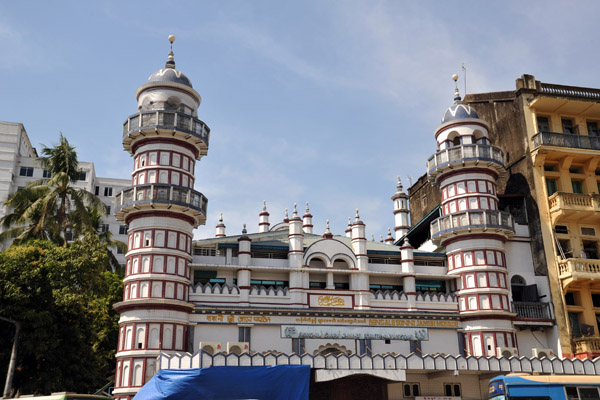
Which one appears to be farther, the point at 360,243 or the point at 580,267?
the point at 360,243

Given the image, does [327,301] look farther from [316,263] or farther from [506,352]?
[506,352]

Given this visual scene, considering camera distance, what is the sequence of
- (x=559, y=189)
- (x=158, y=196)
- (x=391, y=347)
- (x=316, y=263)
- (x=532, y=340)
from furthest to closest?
(x=559, y=189) < (x=316, y=263) < (x=532, y=340) < (x=391, y=347) < (x=158, y=196)

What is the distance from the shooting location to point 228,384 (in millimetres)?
30578

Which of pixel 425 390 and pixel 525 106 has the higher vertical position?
pixel 525 106

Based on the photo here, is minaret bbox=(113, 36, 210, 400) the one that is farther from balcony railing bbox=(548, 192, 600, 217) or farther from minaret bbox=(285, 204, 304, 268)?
balcony railing bbox=(548, 192, 600, 217)

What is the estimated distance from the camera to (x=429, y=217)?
50812 millimetres

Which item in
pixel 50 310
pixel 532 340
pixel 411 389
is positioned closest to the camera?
pixel 50 310

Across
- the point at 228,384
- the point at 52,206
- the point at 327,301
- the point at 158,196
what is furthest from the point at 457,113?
the point at 52,206

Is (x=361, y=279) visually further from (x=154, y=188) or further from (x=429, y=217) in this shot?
(x=154, y=188)

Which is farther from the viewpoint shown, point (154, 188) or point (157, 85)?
point (157, 85)

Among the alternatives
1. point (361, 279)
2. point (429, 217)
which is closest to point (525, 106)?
point (429, 217)

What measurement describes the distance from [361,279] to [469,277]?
793 cm

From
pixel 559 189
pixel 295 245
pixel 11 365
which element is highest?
pixel 559 189

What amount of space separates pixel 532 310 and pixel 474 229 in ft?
23.7
